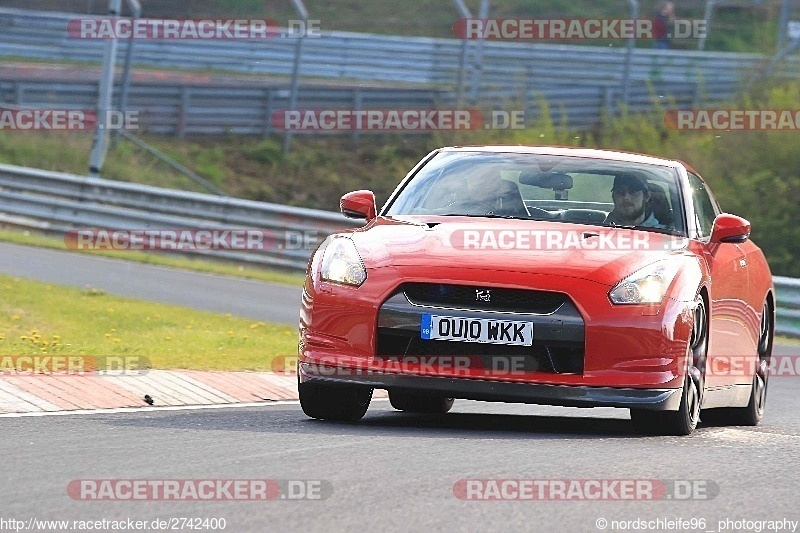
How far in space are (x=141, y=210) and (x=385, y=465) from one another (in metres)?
18.9

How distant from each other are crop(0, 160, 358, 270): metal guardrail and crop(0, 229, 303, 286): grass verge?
16 cm

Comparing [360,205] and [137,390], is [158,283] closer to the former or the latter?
[137,390]

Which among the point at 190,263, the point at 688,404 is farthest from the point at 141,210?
the point at 688,404

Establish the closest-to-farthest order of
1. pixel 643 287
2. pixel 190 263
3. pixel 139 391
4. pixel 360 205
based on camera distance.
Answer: pixel 643 287, pixel 360 205, pixel 139 391, pixel 190 263

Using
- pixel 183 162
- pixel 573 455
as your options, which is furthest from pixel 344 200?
pixel 183 162

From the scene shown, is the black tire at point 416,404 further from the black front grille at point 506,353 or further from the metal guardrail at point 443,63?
the metal guardrail at point 443,63

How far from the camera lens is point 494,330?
8.02 metres

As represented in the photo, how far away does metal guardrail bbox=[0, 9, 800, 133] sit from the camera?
36438 mm

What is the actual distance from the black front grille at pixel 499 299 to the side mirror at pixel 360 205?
4.46 ft

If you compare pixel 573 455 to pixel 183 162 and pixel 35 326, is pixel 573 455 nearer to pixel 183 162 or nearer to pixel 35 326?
pixel 35 326

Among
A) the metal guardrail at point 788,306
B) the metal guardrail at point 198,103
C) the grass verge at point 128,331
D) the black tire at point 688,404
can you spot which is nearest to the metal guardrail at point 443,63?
the metal guardrail at point 198,103

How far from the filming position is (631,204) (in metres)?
9.27

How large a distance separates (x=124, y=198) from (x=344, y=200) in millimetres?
15954

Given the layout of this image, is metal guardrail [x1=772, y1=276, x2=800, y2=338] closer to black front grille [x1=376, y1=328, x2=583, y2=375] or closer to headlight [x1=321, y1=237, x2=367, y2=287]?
headlight [x1=321, y1=237, x2=367, y2=287]
